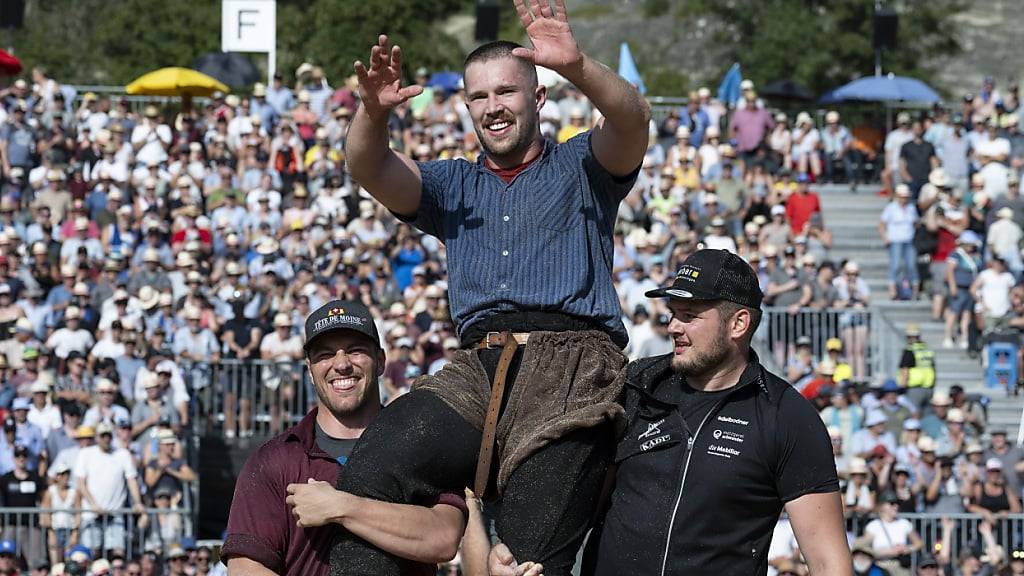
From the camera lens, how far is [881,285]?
20.1m

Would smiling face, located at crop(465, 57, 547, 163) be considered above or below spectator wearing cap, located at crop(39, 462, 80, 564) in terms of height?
A: above

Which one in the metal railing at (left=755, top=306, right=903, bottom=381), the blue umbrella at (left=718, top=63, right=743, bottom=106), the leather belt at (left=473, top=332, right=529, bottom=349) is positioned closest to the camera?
the leather belt at (left=473, top=332, right=529, bottom=349)

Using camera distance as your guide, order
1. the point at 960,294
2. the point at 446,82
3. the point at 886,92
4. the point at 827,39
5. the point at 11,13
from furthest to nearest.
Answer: the point at 827,39 → the point at 11,13 → the point at 886,92 → the point at 446,82 → the point at 960,294

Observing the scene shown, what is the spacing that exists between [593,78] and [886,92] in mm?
20032

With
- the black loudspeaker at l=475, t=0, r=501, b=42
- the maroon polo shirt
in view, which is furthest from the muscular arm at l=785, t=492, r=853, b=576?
the black loudspeaker at l=475, t=0, r=501, b=42

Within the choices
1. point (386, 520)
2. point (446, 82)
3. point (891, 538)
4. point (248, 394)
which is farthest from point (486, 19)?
point (386, 520)

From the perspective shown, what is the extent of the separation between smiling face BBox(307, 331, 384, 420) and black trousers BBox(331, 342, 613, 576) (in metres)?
0.49

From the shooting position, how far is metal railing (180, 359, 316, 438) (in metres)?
15.8

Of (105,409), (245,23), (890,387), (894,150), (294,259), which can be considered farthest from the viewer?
(245,23)

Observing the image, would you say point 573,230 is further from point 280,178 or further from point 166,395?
point 280,178

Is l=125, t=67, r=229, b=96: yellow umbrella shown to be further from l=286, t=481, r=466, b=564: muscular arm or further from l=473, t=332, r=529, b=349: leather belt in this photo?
l=286, t=481, r=466, b=564: muscular arm

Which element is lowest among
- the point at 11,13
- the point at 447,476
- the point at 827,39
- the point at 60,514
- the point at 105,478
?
the point at 60,514

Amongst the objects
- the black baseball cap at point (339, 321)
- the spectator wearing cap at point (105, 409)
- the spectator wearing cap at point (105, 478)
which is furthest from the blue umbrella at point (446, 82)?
the black baseball cap at point (339, 321)

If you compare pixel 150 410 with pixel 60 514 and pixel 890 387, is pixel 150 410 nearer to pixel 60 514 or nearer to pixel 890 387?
pixel 60 514
